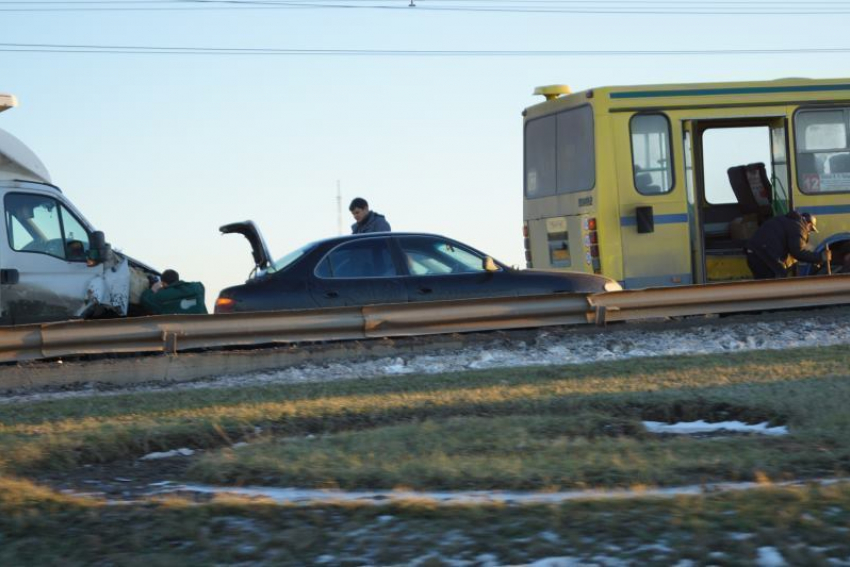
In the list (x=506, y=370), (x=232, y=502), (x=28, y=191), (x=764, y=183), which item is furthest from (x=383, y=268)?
(x=232, y=502)

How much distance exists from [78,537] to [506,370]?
20.8ft

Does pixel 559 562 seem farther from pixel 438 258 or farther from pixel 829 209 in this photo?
pixel 829 209

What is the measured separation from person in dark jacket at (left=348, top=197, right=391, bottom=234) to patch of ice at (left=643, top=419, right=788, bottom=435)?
758 cm

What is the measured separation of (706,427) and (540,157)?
10.4m

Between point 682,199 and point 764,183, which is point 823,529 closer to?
point 682,199

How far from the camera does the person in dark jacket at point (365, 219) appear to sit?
14.9 metres

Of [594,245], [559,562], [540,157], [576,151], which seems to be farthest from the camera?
[540,157]

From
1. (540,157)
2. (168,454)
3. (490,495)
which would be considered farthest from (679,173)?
(490,495)

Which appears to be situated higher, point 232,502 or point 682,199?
point 682,199

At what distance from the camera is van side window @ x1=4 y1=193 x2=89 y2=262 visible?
44.8ft

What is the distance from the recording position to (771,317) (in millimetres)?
14211

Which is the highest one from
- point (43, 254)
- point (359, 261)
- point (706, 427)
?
point (43, 254)

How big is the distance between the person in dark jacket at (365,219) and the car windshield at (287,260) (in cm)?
160

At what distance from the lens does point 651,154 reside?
16469 millimetres
